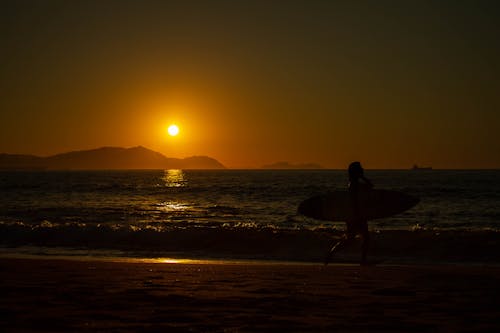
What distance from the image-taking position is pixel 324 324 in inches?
260

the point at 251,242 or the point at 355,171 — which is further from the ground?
the point at 355,171

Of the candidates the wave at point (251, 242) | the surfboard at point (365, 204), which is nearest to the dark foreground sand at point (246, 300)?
the surfboard at point (365, 204)

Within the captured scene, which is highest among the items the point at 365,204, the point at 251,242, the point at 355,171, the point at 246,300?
the point at 355,171

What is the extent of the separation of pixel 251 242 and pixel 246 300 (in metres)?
12.9

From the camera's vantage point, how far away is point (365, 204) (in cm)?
1308

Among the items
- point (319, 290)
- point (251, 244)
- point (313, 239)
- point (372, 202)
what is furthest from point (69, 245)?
point (319, 290)

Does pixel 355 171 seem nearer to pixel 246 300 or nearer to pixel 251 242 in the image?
pixel 246 300

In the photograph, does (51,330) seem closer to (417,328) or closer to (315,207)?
(417,328)

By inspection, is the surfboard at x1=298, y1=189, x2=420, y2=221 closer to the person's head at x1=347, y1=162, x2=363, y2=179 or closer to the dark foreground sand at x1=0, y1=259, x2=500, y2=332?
the person's head at x1=347, y1=162, x2=363, y2=179

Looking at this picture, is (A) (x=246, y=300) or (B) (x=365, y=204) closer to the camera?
(A) (x=246, y=300)

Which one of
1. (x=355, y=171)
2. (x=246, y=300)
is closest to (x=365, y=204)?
(x=355, y=171)

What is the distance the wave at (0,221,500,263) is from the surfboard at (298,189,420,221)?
2.70 m

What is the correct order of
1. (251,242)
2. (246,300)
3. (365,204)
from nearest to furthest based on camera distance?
(246,300), (365,204), (251,242)

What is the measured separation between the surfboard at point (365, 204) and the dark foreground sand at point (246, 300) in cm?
177
